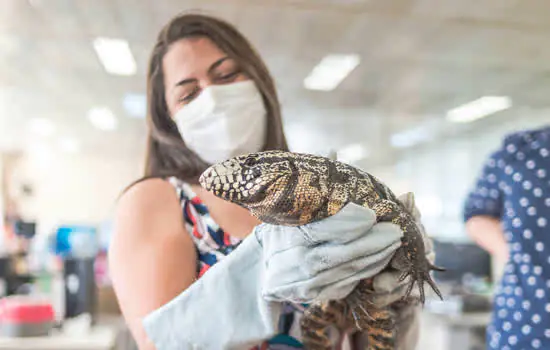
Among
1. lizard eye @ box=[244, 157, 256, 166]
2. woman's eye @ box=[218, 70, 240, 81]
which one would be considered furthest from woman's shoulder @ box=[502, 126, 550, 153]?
lizard eye @ box=[244, 157, 256, 166]

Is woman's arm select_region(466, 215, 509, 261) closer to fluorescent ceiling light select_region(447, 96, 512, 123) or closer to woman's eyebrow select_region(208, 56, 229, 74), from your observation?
woman's eyebrow select_region(208, 56, 229, 74)

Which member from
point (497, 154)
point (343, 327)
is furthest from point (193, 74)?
point (497, 154)

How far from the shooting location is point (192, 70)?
0.78m

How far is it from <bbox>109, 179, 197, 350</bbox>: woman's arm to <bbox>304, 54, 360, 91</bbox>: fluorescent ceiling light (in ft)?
7.57

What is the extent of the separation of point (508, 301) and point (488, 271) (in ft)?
11.2

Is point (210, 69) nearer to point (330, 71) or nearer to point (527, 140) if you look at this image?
point (527, 140)

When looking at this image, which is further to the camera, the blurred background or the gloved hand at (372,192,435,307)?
the blurred background

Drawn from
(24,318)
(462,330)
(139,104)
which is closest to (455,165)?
(462,330)

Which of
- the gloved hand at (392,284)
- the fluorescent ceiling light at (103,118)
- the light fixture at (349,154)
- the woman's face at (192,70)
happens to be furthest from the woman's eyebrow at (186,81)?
the fluorescent ceiling light at (103,118)

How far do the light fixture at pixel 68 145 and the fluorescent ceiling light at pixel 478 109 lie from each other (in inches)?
120

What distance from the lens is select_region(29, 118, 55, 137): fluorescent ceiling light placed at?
134 inches

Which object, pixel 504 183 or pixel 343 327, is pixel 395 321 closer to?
pixel 343 327

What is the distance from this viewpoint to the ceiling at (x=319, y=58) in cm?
155

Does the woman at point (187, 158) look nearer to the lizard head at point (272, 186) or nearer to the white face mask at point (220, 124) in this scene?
the white face mask at point (220, 124)
